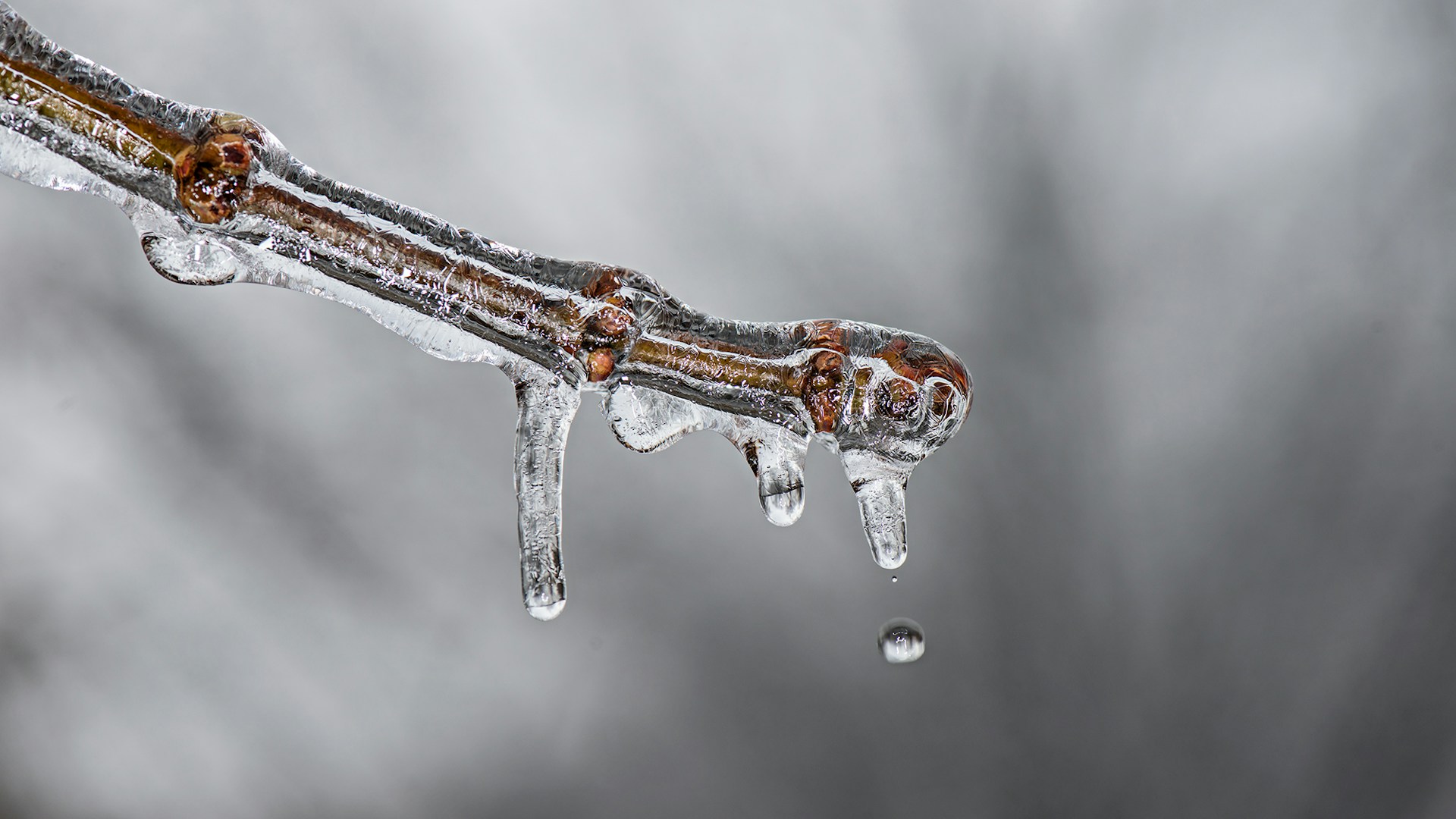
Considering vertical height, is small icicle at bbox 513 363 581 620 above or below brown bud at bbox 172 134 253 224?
below

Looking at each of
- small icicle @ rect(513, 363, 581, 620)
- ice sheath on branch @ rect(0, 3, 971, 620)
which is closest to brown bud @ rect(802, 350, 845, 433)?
ice sheath on branch @ rect(0, 3, 971, 620)

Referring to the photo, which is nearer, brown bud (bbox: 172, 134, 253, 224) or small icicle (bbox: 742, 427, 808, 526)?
brown bud (bbox: 172, 134, 253, 224)

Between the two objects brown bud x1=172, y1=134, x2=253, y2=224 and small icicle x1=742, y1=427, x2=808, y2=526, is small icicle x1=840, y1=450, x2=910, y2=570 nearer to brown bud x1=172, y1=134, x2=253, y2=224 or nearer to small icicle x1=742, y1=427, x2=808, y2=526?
small icicle x1=742, y1=427, x2=808, y2=526

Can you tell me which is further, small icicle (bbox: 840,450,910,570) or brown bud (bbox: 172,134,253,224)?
small icicle (bbox: 840,450,910,570)

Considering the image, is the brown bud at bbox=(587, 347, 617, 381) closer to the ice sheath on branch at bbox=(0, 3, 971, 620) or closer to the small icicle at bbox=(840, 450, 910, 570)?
the ice sheath on branch at bbox=(0, 3, 971, 620)

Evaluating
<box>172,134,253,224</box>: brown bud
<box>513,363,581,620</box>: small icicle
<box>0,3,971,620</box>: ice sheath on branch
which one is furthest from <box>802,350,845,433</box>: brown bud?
<box>172,134,253,224</box>: brown bud

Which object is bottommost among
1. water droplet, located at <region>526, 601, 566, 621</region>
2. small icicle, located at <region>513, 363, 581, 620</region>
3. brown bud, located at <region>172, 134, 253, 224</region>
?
water droplet, located at <region>526, 601, 566, 621</region>

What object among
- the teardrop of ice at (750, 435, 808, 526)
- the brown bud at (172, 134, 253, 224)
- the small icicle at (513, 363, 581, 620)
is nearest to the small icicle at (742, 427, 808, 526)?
the teardrop of ice at (750, 435, 808, 526)

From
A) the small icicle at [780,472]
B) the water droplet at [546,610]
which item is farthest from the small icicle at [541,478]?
the small icicle at [780,472]
